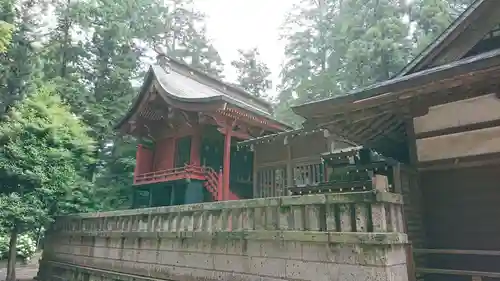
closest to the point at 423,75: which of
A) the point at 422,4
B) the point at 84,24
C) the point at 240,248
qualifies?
the point at 240,248

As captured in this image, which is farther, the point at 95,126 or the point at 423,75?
the point at 95,126

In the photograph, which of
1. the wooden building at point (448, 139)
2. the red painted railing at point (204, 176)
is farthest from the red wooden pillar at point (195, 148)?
the wooden building at point (448, 139)

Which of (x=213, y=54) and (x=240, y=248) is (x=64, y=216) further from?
(x=213, y=54)

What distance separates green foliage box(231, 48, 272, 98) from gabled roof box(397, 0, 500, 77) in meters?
30.0

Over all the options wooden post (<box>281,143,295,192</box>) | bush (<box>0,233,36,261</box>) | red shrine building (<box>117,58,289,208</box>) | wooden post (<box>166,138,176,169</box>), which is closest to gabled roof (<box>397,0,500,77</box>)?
wooden post (<box>281,143,295,192</box>)

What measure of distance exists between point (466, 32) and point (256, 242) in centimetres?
536

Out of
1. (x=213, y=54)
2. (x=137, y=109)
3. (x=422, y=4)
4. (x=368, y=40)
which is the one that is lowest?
(x=137, y=109)

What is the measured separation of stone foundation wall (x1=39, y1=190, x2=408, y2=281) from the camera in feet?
16.2

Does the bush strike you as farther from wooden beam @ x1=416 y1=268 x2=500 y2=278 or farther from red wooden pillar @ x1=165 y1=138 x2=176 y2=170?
wooden beam @ x1=416 y1=268 x2=500 y2=278

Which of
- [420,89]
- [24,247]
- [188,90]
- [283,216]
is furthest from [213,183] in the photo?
[24,247]

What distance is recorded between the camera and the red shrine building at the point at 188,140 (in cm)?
1349

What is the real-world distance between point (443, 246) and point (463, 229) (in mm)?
437

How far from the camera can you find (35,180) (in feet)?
40.7

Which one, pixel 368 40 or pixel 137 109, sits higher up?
pixel 368 40
